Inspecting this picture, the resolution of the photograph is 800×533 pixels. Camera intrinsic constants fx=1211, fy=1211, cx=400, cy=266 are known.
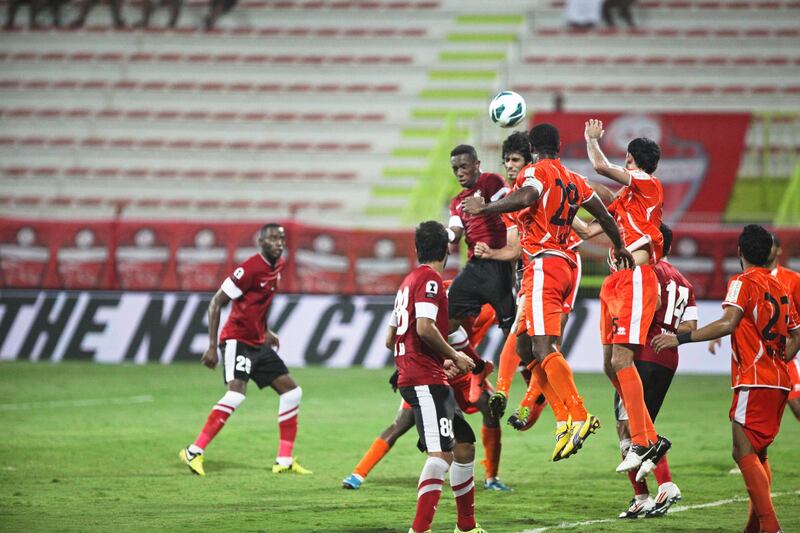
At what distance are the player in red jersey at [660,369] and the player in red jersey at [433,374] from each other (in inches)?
60.9

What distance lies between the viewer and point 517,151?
9.81m

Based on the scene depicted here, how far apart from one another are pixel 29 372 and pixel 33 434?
6.01 metres

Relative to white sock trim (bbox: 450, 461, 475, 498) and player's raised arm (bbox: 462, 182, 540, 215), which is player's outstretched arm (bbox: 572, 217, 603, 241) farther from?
white sock trim (bbox: 450, 461, 475, 498)

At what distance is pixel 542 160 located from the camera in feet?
29.9

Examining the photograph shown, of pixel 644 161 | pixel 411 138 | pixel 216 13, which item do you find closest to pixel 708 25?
pixel 411 138

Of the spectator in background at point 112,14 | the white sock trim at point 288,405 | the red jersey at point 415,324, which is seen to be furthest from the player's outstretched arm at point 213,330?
the spectator in background at point 112,14

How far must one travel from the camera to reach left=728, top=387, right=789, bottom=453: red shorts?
304 inches

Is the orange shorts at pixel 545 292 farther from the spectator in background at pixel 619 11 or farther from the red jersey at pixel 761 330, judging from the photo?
the spectator in background at pixel 619 11

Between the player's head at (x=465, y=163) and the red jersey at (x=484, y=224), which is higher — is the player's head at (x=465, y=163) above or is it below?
above

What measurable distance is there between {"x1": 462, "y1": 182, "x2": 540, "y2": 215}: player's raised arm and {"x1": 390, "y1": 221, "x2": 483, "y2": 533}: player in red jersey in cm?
63

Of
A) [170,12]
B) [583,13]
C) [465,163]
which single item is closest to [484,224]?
[465,163]

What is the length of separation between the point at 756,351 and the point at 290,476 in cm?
443

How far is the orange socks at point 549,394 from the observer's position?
878 centimetres

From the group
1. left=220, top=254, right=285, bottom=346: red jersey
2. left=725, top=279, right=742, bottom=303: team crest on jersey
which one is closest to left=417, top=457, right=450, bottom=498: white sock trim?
left=725, top=279, right=742, bottom=303: team crest on jersey
